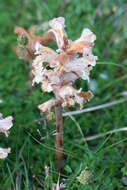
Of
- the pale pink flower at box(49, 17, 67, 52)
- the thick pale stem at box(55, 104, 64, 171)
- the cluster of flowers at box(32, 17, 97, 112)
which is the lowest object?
the thick pale stem at box(55, 104, 64, 171)

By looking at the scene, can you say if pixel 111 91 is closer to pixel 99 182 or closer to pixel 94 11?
pixel 94 11

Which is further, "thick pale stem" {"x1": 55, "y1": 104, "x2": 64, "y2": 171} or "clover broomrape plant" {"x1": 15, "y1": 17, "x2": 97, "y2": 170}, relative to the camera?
"thick pale stem" {"x1": 55, "y1": 104, "x2": 64, "y2": 171}

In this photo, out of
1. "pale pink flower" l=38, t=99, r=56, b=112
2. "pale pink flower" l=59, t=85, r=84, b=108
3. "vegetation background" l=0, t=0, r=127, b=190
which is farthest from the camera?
"vegetation background" l=0, t=0, r=127, b=190

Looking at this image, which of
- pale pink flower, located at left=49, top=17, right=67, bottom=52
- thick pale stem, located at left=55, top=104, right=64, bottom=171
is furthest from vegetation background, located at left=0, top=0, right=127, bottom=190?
pale pink flower, located at left=49, top=17, right=67, bottom=52

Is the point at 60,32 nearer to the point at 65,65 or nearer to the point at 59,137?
the point at 65,65

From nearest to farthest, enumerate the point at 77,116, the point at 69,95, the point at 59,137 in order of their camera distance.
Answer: the point at 69,95, the point at 59,137, the point at 77,116

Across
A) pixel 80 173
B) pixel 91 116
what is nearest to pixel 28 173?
pixel 80 173

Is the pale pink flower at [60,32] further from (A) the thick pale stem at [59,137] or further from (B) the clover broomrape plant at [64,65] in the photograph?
(A) the thick pale stem at [59,137]

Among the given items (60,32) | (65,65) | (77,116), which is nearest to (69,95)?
(65,65)

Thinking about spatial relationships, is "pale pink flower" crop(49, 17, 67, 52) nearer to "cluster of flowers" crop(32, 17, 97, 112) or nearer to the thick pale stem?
"cluster of flowers" crop(32, 17, 97, 112)
